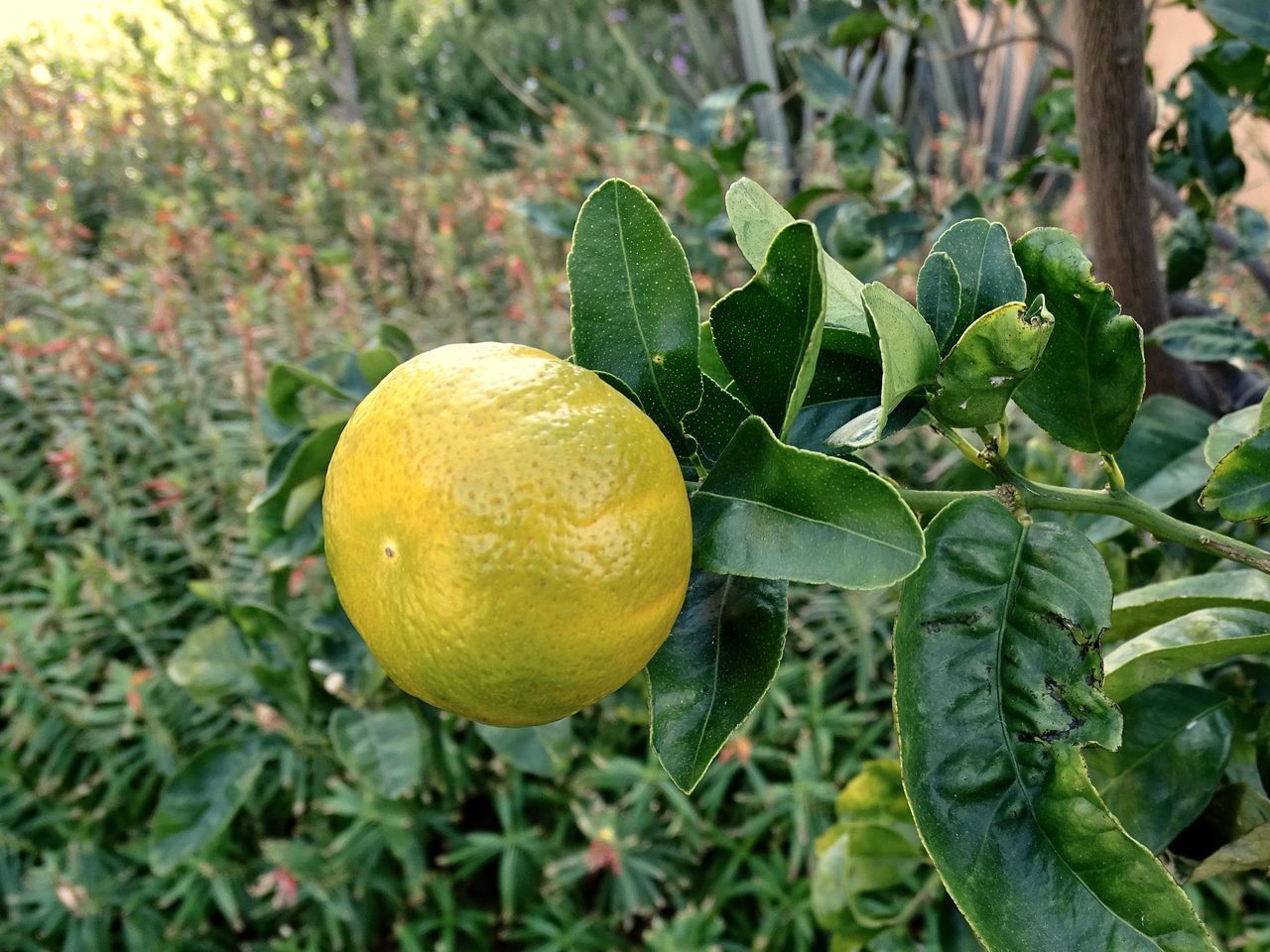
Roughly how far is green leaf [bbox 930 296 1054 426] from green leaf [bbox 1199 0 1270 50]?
49cm

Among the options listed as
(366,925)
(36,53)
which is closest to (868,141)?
(366,925)

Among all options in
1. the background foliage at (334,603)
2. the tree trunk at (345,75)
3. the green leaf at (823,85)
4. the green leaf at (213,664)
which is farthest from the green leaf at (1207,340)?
the tree trunk at (345,75)

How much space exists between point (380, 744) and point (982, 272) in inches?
31.7

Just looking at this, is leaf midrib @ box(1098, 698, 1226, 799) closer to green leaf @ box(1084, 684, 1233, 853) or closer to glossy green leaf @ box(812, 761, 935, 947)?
green leaf @ box(1084, 684, 1233, 853)

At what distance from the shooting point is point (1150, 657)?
0.44m

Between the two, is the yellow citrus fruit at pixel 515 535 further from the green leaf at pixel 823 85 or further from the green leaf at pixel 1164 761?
the green leaf at pixel 823 85

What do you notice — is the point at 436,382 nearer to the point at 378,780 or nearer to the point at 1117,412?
the point at 1117,412

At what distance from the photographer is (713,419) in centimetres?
38

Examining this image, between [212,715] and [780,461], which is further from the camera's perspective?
[212,715]

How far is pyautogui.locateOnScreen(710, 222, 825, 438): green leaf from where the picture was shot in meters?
0.32

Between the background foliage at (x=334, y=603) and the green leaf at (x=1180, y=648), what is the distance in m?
0.10

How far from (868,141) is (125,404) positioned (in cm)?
191

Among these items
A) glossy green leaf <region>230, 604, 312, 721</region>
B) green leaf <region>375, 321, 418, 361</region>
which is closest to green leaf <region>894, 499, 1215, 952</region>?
green leaf <region>375, 321, 418, 361</region>

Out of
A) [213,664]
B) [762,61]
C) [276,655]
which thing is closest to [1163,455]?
[276,655]
